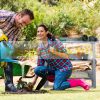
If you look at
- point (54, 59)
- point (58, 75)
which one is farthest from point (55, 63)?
point (58, 75)

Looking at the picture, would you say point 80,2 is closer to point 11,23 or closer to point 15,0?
point 15,0

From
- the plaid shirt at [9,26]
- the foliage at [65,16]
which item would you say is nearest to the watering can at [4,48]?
the plaid shirt at [9,26]

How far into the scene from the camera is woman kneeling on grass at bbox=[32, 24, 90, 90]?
895 cm

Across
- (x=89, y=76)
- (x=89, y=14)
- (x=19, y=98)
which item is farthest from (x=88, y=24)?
(x=19, y=98)

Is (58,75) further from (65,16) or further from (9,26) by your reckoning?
(65,16)

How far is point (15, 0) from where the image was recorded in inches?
934

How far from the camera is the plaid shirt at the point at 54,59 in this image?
29.5 ft

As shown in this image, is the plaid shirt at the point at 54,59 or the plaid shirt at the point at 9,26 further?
the plaid shirt at the point at 54,59

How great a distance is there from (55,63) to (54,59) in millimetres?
77

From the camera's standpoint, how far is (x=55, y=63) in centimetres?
910

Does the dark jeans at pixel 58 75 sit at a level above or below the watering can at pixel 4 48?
below

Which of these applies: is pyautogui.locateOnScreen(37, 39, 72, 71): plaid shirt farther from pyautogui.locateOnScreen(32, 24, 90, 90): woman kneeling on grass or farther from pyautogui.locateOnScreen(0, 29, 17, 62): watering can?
pyautogui.locateOnScreen(0, 29, 17, 62): watering can

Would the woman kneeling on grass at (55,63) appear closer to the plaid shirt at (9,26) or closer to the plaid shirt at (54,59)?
the plaid shirt at (54,59)

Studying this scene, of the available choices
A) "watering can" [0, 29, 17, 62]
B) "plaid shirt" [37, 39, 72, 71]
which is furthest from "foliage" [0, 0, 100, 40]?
"watering can" [0, 29, 17, 62]
